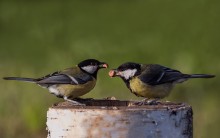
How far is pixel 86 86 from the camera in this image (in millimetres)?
5629

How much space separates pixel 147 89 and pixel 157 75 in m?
0.15

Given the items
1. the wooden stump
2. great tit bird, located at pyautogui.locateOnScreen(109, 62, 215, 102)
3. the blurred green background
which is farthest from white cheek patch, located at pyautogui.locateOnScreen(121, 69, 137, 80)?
the blurred green background

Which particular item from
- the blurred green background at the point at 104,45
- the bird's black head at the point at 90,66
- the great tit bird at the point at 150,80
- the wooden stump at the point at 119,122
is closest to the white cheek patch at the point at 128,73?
the great tit bird at the point at 150,80

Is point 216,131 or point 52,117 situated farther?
point 216,131

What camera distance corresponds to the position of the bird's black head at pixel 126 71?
557 centimetres

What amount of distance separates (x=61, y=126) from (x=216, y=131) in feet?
11.2

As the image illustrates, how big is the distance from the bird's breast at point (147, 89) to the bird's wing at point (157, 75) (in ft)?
0.10

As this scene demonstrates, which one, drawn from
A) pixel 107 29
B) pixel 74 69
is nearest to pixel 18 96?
pixel 74 69

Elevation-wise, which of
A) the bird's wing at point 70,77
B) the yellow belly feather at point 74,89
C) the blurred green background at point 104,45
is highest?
the blurred green background at point 104,45

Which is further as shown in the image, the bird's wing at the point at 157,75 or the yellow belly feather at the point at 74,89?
the bird's wing at the point at 157,75

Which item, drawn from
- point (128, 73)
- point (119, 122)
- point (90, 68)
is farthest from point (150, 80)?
point (119, 122)

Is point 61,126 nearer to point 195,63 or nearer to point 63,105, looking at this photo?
point 63,105

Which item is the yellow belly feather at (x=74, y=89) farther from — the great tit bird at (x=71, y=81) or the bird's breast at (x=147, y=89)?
the bird's breast at (x=147, y=89)

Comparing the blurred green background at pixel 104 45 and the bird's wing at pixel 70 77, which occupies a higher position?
the blurred green background at pixel 104 45
